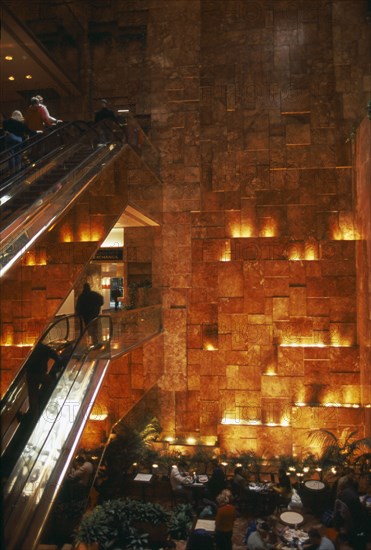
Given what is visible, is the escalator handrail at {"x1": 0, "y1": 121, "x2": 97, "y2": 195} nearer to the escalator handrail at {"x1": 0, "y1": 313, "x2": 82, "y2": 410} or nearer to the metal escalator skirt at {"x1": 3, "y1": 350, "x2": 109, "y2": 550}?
the escalator handrail at {"x1": 0, "y1": 313, "x2": 82, "y2": 410}

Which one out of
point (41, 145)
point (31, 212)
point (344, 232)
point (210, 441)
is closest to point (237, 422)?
point (210, 441)

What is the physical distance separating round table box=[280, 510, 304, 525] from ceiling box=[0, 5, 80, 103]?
1043cm

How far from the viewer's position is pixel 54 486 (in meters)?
4.70

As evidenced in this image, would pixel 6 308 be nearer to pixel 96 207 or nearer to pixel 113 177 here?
pixel 96 207

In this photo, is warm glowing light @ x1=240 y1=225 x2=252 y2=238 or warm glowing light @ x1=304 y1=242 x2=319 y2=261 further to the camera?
warm glowing light @ x1=240 y1=225 x2=252 y2=238

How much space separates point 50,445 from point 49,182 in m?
4.20

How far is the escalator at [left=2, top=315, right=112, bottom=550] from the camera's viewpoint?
13.8 feet

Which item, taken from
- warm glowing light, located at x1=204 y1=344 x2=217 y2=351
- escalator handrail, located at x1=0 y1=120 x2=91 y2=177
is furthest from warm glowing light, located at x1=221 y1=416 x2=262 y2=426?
escalator handrail, located at x1=0 y1=120 x2=91 y2=177

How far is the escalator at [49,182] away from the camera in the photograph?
5.71 metres

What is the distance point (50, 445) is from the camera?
199 inches

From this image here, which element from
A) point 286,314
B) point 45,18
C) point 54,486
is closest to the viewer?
point 54,486

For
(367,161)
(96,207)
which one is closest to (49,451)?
(96,207)

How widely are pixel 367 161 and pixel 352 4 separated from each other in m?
4.54

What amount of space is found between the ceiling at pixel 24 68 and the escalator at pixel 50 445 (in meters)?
6.84
